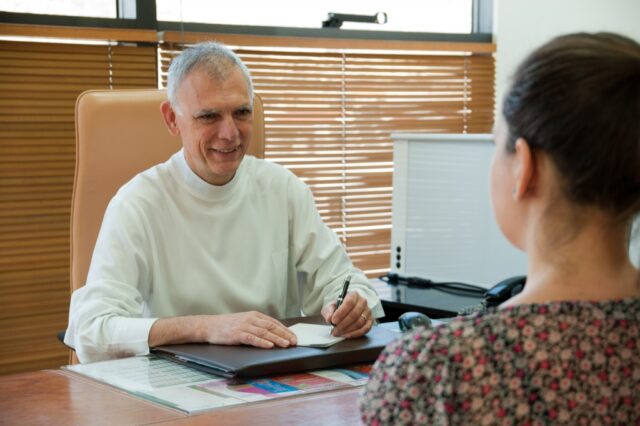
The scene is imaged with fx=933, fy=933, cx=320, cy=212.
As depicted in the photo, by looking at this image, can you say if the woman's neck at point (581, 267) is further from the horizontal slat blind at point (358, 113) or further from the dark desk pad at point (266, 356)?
the horizontal slat blind at point (358, 113)

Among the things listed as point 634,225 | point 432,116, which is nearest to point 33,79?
point 432,116

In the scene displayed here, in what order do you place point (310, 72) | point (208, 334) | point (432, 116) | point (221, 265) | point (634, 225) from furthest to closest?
1. point (432, 116)
2. point (310, 72)
3. point (221, 265)
4. point (208, 334)
5. point (634, 225)

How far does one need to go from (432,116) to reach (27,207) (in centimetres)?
186

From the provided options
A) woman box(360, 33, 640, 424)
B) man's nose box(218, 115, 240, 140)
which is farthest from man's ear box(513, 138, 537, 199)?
man's nose box(218, 115, 240, 140)

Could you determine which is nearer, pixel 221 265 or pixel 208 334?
pixel 208 334

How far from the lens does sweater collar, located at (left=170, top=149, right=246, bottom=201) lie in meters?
2.32

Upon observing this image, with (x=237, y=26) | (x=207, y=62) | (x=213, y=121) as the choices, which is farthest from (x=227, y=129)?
(x=237, y=26)

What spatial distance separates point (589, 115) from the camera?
89 centimetres

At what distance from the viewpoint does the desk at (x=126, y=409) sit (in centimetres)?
144

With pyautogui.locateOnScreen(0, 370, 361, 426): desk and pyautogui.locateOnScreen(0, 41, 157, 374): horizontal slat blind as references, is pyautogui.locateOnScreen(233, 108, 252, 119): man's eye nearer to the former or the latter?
pyautogui.locateOnScreen(0, 370, 361, 426): desk

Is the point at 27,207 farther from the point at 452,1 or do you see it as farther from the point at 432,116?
the point at 452,1

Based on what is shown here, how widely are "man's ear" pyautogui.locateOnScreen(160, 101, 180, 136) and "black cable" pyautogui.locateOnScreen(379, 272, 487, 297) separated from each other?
1040 mm

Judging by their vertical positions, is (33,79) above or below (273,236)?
above

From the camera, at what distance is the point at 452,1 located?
4309 millimetres
